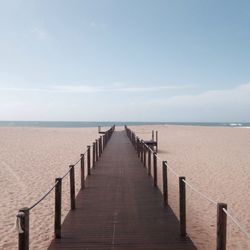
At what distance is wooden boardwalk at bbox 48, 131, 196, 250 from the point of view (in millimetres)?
5525

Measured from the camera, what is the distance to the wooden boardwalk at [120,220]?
18.1 ft

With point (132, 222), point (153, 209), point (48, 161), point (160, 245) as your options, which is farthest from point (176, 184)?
point (48, 161)

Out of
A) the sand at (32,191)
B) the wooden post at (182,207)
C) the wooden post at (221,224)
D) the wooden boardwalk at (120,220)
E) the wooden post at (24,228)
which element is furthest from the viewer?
the sand at (32,191)

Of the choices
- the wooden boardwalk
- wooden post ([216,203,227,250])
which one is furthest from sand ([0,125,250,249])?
wooden post ([216,203,227,250])

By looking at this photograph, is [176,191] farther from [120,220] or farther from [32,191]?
[120,220]

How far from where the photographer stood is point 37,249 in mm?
6137

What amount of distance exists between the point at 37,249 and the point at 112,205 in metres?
2.16

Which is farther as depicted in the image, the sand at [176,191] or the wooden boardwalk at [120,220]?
the sand at [176,191]

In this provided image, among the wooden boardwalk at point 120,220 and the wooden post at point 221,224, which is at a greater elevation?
the wooden post at point 221,224

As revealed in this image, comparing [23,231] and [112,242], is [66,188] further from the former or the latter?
[23,231]

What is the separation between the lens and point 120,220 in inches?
264

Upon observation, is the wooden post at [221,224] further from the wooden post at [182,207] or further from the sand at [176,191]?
the sand at [176,191]

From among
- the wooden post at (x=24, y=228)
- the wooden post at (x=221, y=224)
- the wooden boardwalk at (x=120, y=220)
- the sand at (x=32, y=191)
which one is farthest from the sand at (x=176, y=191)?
the wooden post at (x=24, y=228)

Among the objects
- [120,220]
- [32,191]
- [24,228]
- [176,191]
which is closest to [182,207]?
[120,220]
